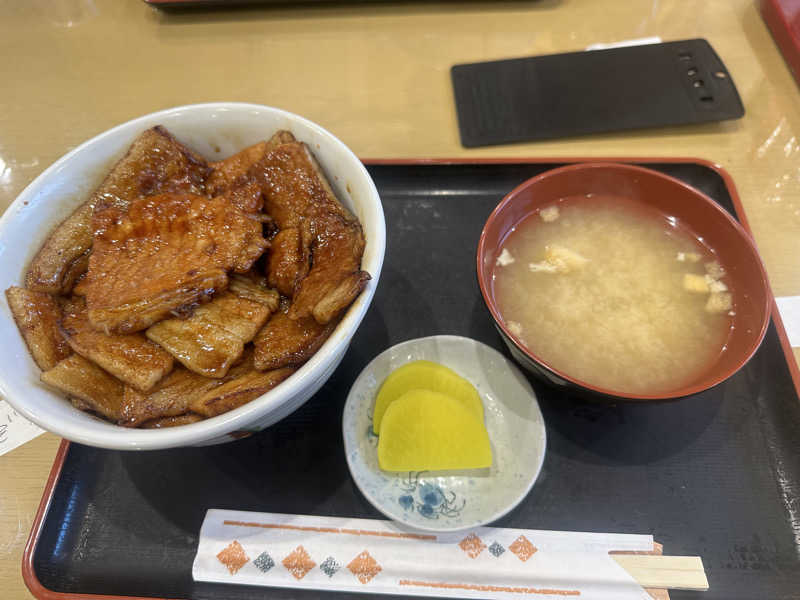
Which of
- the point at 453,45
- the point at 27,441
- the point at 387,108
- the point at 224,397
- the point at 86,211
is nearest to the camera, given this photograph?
the point at 224,397

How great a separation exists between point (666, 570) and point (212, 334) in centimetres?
124

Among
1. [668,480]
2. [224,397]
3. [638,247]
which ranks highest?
[224,397]

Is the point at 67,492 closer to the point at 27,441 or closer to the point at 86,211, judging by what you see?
the point at 27,441

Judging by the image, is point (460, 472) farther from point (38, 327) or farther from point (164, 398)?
point (38, 327)

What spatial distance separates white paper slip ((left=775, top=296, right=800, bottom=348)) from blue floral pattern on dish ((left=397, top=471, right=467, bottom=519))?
1190mm

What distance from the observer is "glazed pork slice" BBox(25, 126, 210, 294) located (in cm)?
119

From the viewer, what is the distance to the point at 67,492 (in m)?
1.28

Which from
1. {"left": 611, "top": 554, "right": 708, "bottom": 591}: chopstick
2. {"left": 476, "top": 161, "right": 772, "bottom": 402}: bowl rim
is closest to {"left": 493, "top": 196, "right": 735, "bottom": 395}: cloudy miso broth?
{"left": 476, "top": 161, "right": 772, "bottom": 402}: bowl rim

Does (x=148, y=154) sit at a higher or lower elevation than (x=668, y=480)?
higher

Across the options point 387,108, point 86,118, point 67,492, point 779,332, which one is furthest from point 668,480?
point 86,118

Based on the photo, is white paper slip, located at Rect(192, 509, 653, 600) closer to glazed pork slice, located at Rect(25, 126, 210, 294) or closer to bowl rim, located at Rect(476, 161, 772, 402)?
bowl rim, located at Rect(476, 161, 772, 402)

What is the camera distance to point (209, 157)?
1456 mm

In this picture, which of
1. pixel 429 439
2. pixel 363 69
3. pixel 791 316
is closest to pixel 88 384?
pixel 429 439

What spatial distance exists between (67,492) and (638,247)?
1.85 meters
